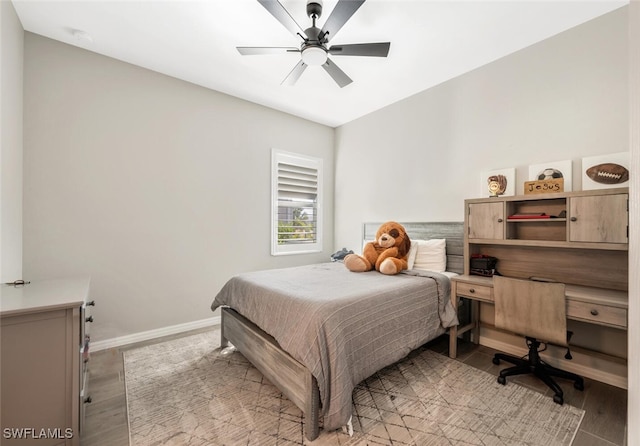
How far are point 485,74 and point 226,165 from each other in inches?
125

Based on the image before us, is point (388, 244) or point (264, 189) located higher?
point (264, 189)

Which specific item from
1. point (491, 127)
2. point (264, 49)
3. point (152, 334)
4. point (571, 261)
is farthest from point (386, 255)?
point (152, 334)

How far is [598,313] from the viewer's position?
1877 mm

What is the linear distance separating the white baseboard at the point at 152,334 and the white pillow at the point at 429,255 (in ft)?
8.42

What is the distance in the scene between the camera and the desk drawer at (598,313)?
5.87 ft

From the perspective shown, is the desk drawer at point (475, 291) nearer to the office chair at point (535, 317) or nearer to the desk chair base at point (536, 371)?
the office chair at point (535, 317)

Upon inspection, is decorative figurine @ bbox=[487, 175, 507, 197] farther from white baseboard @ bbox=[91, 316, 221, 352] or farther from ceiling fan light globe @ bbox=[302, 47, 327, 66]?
white baseboard @ bbox=[91, 316, 221, 352]

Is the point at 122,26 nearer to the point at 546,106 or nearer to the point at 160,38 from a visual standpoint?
the point at 160,38

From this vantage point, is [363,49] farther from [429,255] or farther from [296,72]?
[429,255]

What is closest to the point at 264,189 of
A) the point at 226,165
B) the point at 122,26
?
the point at 226,165

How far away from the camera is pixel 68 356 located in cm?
151

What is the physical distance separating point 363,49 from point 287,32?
76 cm

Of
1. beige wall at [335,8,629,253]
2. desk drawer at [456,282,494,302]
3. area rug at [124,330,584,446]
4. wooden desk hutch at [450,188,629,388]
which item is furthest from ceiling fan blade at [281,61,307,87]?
area rug at [124,330,584,446]

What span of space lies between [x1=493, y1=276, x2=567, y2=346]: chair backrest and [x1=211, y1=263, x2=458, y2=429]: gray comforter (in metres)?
0.49
